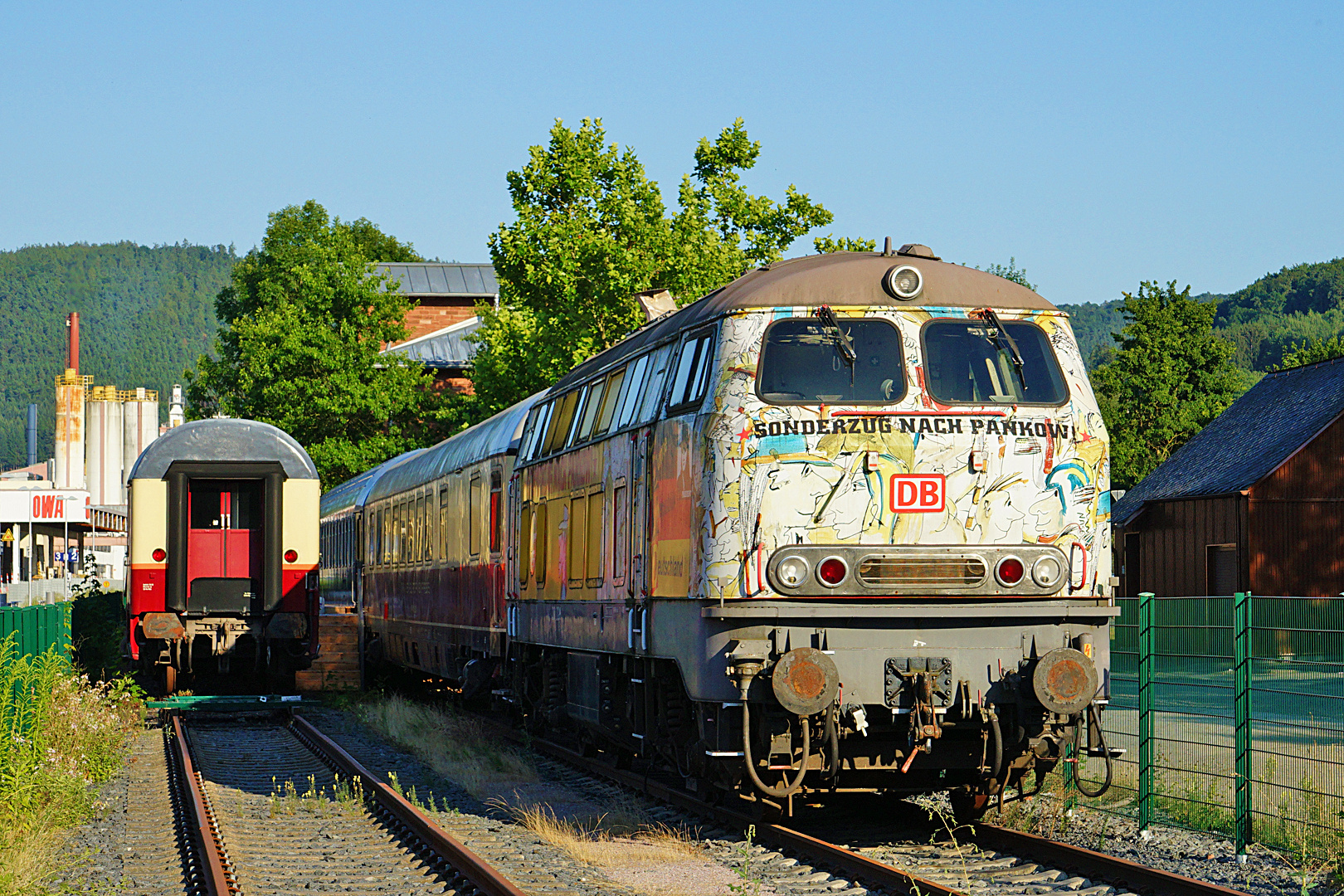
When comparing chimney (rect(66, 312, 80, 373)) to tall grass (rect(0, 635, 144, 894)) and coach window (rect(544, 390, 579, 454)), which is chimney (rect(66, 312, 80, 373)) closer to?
tall grass (rect(0, 635, 144, 894))

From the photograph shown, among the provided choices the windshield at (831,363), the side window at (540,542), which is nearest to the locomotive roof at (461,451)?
the side window at (540,542)

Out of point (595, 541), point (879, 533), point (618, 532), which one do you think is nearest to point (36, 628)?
point (595, 541)

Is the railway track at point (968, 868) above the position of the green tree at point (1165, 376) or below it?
below

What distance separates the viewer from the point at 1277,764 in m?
10.5

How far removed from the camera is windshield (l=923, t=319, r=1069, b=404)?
9578 mm

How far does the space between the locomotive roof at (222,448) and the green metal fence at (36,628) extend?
2214 millimetres

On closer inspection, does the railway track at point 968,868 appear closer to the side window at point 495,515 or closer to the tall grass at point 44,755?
the tall grass at point 44,755

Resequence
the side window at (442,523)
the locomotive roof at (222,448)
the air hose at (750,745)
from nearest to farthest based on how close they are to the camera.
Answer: the air hose at (750,745), the locomotive roof at (222,448), the side window at (442,523)

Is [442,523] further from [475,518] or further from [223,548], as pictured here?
[223,548]

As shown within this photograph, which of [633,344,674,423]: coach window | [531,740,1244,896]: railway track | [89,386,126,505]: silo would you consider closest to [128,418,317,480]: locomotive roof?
[633,344,674,423]: coach window

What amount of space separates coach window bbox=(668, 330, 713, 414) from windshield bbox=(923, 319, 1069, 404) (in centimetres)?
136

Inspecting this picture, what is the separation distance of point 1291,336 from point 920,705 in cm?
12151

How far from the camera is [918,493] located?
9305 mm

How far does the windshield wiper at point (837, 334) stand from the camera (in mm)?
9602
